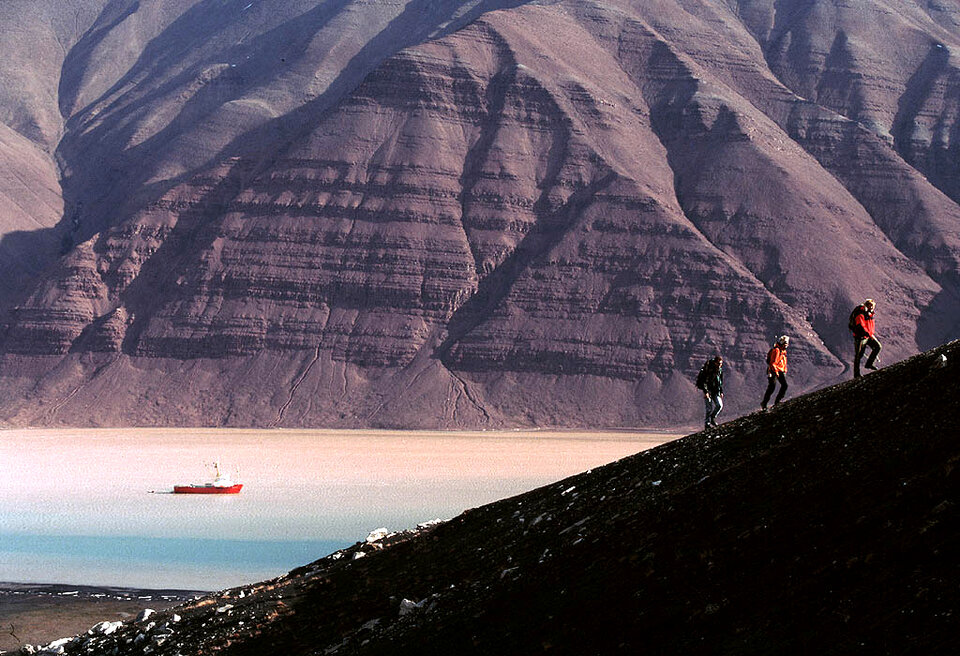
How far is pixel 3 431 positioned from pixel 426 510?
313ft

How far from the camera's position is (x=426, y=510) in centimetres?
6191

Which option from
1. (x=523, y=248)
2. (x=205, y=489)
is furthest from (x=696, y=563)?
(x=523, y=248)

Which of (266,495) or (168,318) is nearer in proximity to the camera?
(266,495)

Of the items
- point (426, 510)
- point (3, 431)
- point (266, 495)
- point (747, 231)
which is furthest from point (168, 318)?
point (426, 510)

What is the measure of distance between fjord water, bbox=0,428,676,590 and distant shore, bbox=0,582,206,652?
5.30 feet

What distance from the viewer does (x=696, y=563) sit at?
15.5m

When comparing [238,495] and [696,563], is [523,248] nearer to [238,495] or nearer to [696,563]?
[238,495]

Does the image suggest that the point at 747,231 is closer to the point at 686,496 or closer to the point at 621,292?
the point at 621,292

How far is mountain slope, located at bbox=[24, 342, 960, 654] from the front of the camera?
13289 millimetres

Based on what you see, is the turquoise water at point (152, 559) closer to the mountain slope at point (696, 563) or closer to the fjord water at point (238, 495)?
the fjord water at point (238, 495)

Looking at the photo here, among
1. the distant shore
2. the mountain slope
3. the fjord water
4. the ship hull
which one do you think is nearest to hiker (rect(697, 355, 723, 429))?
the mountain slope

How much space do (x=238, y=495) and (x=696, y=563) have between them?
60.9m

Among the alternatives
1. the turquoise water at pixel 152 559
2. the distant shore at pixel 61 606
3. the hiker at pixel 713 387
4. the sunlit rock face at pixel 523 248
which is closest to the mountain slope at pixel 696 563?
the hiker at pixel 713 387

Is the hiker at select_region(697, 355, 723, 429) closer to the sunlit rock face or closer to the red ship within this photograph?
the red ship
